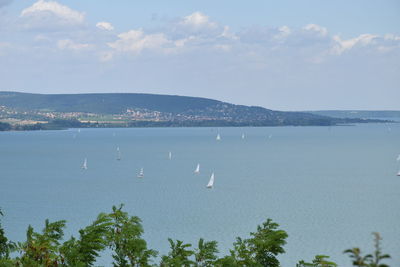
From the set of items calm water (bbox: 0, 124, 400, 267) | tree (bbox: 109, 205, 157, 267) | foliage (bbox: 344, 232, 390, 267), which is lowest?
calm water (bbox: 0, 124, 400, 267)

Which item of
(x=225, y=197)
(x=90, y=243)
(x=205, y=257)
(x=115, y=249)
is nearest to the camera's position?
(x=90, y=243)

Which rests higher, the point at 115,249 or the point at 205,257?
the point at 115,249

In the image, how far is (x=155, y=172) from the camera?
107 m

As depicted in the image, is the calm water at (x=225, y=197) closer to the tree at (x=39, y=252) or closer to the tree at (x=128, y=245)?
the tree at (x=128, y=245)

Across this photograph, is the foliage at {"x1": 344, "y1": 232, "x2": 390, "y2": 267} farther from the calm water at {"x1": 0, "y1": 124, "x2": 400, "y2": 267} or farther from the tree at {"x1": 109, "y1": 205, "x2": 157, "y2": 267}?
the calm water at {"x1": 0, "y1": 124, "x2": 400, "y2": 267}

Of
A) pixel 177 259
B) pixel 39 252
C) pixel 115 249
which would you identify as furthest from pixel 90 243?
pixel 177 259

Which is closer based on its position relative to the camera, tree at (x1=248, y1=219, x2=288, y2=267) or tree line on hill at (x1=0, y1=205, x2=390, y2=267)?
tree line on hill at (x1=0, y1=205, x2=390, y2=267)

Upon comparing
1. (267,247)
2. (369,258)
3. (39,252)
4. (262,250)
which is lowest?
(262,250)

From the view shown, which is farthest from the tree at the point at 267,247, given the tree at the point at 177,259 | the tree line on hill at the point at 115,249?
the tree at the point at 177,259

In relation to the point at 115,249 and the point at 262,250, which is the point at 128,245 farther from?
the point at 262,250

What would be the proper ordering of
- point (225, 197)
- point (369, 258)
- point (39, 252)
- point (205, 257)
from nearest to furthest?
point (369, 258) < point (39, 252) < point (205, 257) < point (225, 197)

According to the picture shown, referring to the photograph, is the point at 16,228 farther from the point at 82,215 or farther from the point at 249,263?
the point at 249,263

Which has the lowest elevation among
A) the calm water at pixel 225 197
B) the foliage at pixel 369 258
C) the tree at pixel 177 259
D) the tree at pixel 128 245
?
the calm water at pixel 225 197

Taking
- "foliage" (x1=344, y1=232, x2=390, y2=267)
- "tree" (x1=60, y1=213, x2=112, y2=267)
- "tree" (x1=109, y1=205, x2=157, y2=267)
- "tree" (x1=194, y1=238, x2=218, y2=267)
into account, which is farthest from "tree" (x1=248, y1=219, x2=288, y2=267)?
"foliage" (x1=344, y1=232, x2=390, y2=267)
